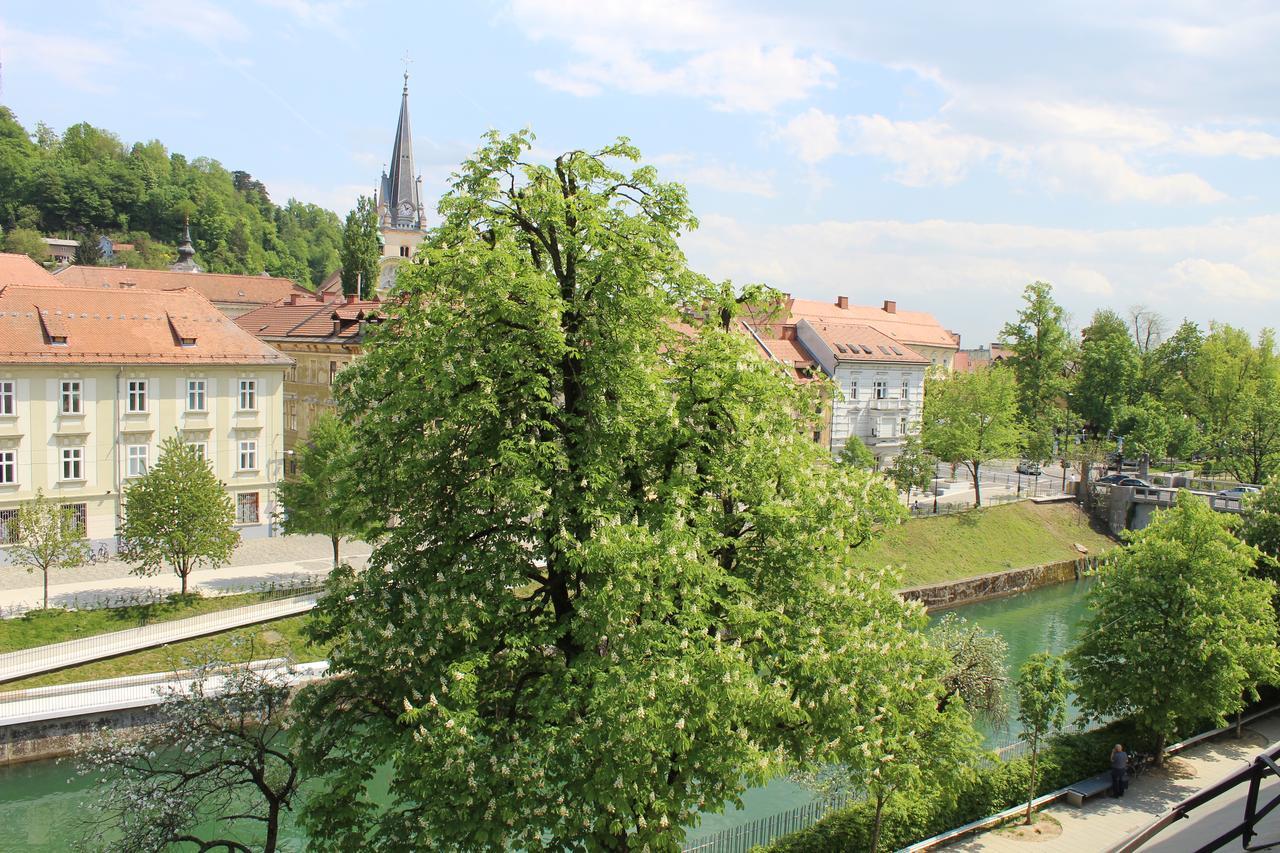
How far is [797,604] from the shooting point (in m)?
12.7

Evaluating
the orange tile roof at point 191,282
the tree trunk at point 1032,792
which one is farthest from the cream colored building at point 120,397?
the orange tile roof at point 191,282

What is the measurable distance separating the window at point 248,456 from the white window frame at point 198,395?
2.00 meters

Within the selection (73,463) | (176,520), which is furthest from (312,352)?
(176,520)

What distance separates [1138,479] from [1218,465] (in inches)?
265

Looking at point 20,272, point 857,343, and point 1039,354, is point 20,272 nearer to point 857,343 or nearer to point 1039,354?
point 857,343

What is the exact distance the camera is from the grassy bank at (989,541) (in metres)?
41.5

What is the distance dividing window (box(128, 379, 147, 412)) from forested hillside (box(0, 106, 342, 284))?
7821 centimetres

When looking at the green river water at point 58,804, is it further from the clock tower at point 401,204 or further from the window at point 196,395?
the clock tower at point 401,204

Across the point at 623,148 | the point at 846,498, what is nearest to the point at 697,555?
the point at 846,498

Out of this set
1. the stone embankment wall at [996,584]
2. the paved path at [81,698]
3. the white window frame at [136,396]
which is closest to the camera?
the paved path at [81,698]

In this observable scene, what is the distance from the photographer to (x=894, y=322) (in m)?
78.2

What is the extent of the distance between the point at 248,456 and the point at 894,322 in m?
53.9

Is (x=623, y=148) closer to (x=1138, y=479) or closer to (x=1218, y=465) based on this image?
(x=1138, y=479)

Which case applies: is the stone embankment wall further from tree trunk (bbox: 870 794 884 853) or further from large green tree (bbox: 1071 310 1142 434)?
large green tree (bbox: 1071 310 1142 434)
